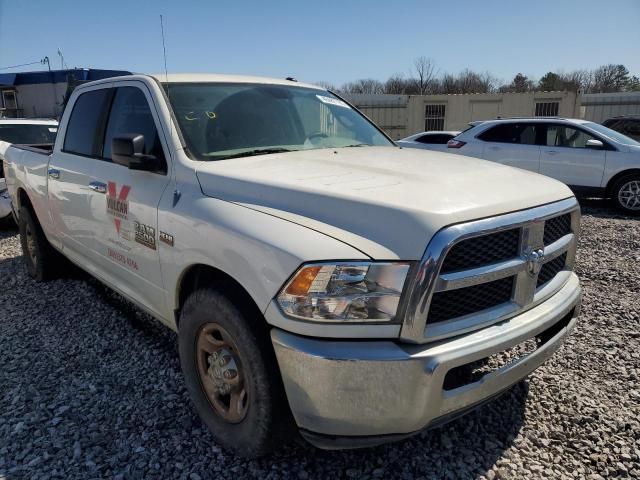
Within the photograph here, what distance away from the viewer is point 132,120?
10.9 feet

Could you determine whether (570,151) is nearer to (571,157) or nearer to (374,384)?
(571,157)

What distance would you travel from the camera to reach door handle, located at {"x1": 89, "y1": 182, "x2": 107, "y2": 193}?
332 centimetres

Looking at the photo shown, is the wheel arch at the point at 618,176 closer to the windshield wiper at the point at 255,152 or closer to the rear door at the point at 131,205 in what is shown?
the windshield wiper at the point at 255,152

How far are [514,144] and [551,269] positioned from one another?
7.99 meters

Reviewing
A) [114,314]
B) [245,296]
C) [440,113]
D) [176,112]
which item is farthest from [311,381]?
[440,113]

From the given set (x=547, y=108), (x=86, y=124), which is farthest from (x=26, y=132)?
(x=547, y=108)

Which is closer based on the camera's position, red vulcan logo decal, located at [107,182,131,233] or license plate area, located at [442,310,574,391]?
license plate area, located at [442,310,574,391]

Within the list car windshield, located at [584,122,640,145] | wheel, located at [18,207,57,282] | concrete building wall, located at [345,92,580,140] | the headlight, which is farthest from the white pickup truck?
concrete building wall, located at [345,92,580,140]

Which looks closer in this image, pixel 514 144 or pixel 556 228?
pixel 556 228

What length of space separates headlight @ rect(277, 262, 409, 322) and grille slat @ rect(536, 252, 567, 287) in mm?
926

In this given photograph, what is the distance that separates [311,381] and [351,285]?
392 mm

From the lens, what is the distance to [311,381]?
1.90 meters

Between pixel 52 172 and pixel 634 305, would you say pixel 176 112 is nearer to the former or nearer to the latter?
pixel 52 172

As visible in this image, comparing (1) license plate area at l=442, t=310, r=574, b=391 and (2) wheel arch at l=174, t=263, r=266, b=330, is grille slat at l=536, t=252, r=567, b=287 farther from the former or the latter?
(2) wheel arch at l=174, t=263, r=266, b=330
